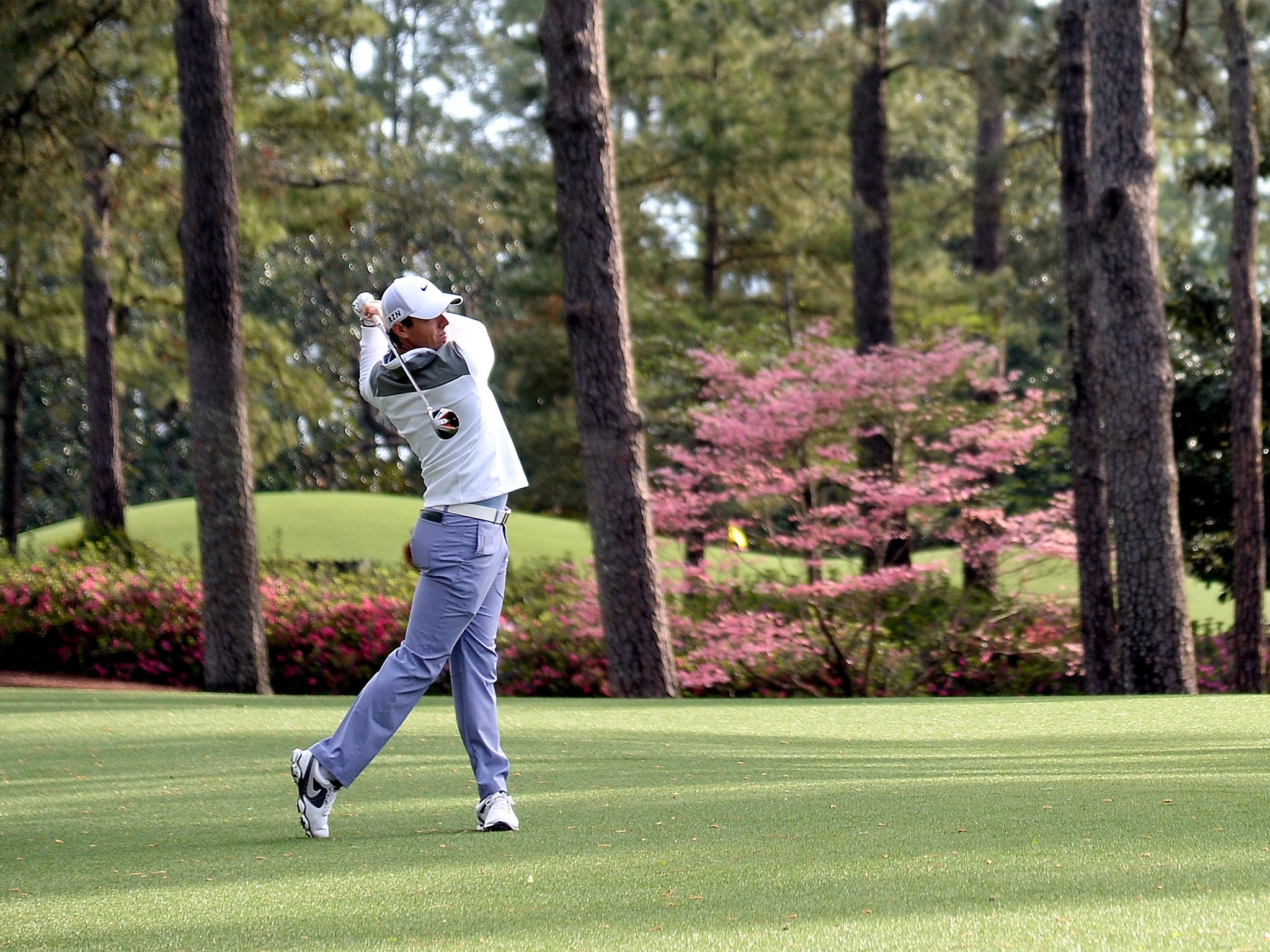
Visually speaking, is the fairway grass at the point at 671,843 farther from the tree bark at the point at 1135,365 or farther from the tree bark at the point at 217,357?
the tree bark at the point at 217,357

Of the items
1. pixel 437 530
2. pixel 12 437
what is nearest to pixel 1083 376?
pixel 437 530

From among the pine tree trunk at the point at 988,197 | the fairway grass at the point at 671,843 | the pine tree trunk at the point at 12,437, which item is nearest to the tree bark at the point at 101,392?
the pine tree trunk at the point at 12,437

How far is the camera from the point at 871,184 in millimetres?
20297

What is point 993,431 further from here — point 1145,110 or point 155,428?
point 155,428

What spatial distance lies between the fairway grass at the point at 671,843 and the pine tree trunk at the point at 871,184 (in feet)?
40.2

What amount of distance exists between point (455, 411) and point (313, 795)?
1.32m

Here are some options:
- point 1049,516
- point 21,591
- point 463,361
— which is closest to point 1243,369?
point 1049,516

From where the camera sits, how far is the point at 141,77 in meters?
16.7

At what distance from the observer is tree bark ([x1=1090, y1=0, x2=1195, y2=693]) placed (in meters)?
12.3

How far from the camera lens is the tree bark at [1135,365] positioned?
12.3m

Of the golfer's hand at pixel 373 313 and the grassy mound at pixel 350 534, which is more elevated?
the golfer's hand at pixel 373 313

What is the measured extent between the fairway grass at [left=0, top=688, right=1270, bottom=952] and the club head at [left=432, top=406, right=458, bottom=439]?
1308 mm

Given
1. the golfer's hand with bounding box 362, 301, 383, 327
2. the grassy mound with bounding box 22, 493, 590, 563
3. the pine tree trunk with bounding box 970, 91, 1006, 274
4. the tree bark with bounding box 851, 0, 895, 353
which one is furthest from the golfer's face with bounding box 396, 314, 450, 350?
the pine tree trunk with bounding box 970, 91, 1006, 274

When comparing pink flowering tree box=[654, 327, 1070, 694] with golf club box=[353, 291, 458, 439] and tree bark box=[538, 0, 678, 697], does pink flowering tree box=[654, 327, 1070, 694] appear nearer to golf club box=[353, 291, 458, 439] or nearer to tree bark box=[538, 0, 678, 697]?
tree bark box=[538, 0, 678, 697]
